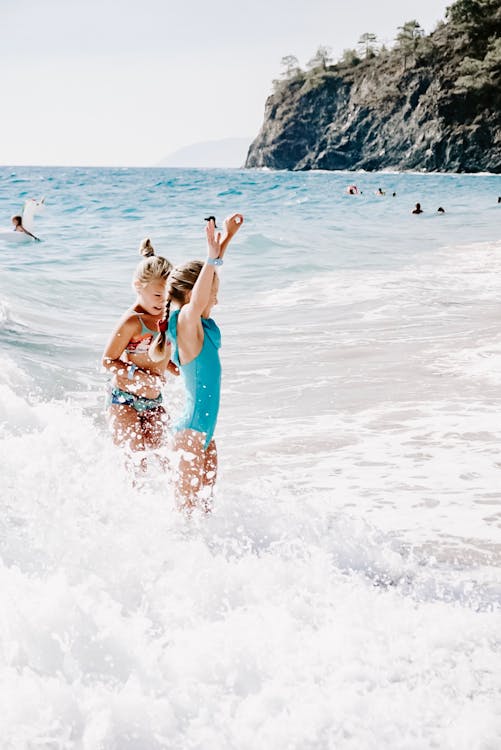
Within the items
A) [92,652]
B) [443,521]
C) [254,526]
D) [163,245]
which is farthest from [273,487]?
[163,245]

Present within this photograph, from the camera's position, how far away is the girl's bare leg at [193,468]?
4184 mm

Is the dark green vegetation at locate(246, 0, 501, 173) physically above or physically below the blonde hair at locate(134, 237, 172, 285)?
above

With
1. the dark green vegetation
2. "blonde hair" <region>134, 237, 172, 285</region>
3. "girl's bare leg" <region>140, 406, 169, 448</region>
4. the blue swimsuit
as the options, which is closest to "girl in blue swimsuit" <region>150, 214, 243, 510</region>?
the blue swimsuit

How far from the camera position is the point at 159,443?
4.88 m

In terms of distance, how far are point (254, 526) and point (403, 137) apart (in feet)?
335

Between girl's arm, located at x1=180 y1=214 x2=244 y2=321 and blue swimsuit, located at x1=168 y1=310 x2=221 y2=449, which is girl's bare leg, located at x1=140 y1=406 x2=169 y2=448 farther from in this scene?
girl's arm, located at x1=180 y1=214 x2=244 y2=321

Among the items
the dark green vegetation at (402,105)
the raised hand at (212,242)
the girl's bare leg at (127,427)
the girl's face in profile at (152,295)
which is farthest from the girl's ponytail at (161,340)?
the dark green vegetation at (402,105)

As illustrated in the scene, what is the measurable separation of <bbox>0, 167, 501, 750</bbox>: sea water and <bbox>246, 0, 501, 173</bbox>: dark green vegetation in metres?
84.1

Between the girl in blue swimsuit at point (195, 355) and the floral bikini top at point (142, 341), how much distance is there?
37 centimetres

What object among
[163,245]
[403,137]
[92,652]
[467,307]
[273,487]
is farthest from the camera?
[403,137]

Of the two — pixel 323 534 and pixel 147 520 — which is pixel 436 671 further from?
pixel 147 520

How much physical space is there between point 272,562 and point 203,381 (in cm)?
96

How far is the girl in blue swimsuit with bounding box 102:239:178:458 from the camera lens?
4.56 m

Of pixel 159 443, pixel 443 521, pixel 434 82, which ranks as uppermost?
pixel 434 82
